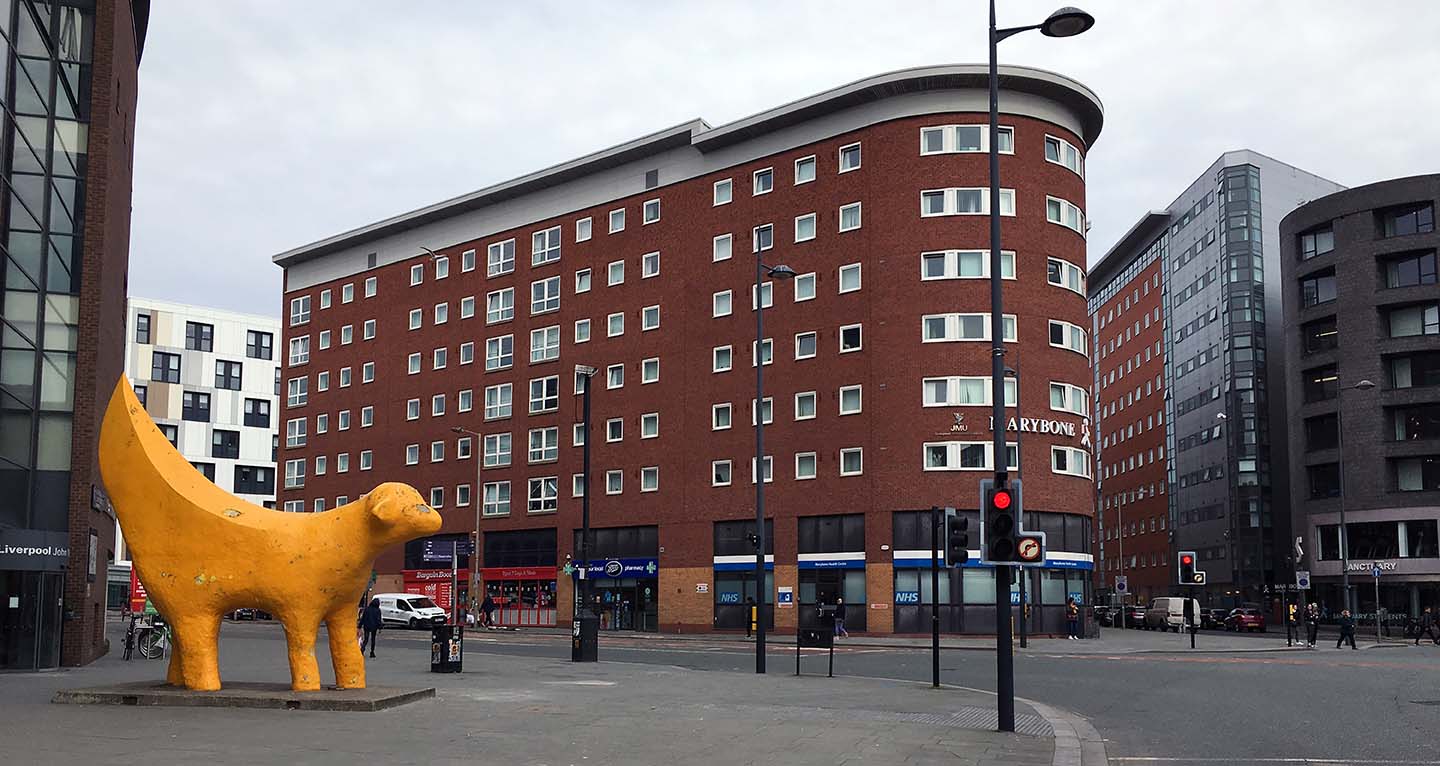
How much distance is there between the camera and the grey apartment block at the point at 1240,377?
9906cm

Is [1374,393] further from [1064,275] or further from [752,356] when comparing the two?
[752,356]

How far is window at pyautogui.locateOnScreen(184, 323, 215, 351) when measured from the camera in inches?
3866

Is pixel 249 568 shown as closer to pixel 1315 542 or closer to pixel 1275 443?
pixel 1315 542

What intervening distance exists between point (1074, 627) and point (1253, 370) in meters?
55.3

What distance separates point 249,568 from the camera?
1931 centimetres

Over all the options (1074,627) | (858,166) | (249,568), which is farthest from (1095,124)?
(249,568)

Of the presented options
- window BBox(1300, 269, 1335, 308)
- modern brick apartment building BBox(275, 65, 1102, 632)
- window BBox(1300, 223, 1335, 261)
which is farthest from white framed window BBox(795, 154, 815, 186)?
window BBox(1300, 269, 1335, 308)

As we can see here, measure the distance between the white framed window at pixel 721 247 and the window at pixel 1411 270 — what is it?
4198cm

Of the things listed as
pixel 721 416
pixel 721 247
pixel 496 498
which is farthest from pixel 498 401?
pixel 721 247

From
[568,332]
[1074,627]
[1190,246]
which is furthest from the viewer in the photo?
[1190,246]

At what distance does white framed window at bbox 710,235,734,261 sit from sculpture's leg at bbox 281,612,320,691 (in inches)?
1724

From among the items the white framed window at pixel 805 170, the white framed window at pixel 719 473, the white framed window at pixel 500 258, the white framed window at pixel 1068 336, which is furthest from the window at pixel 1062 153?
the white framed window at pixel 500 258

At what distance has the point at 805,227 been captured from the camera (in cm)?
5881

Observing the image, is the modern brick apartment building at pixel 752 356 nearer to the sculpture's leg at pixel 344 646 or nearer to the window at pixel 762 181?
the window at pixel 762 181
